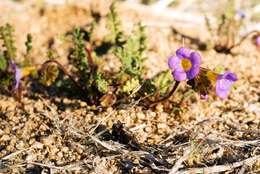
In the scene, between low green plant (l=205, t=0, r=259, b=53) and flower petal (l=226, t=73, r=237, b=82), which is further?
low green plant (l=205, t=0, r=259, b=53)

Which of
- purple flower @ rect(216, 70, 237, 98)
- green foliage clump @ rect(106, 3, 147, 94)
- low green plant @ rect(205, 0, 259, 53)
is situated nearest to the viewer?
purple flower @ rect(216, 70, 237, 98)

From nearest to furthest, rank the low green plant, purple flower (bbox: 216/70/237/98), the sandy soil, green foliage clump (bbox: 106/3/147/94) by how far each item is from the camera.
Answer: the sandy soil → purple flower (bbox: 216/70/237/98) → green foliage clump (bbox: 106/3/147/94) → the low green plant

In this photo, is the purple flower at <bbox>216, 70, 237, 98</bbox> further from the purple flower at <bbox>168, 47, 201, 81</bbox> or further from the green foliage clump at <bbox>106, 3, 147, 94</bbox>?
the green foliage clump at <bbox>106, 3, 147, 94</bbox>

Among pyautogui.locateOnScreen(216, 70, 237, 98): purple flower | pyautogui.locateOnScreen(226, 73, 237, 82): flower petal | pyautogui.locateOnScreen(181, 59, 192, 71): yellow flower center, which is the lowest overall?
pyautogui.locateOnScreen(216, 70, 237, 98): purple flower

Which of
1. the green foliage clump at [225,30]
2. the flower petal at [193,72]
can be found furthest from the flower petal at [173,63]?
the green foliage clump at [225,30]

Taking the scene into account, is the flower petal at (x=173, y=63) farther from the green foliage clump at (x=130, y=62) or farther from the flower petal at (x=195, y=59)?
the green foliage clump at (x=130, y=62)

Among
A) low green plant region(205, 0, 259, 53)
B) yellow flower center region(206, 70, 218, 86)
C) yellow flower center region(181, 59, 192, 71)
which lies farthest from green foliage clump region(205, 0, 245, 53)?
yellow flower center region(181, 59, 192, 71)

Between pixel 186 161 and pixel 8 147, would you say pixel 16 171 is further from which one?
pixel 186 161

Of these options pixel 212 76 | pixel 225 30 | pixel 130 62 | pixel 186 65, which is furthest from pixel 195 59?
pixel 225 30
